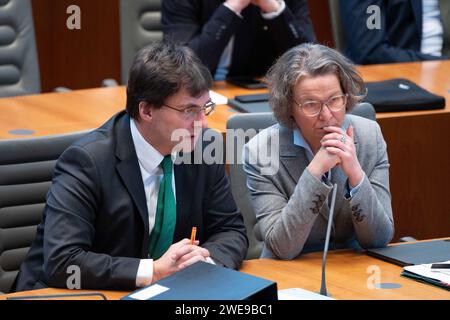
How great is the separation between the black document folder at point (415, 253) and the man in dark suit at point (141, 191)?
1.27 ft

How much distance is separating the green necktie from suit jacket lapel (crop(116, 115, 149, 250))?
0.06 metres

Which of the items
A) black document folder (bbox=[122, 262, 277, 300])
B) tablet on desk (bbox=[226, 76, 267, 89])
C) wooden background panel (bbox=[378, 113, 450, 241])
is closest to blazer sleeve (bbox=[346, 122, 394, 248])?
black document folder (bbox=[122, 262, 277, 300])

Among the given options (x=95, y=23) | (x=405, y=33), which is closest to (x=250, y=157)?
(x=405, y=33)

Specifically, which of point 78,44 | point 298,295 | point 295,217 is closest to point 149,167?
point 295,217

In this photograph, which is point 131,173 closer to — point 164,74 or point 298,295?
point 164,74

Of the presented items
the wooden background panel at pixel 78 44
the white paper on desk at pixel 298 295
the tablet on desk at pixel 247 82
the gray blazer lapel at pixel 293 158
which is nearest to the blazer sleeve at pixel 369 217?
the gray blazer lapel at pixel 293 158

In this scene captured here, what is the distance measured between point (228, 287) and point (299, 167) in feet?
2.72

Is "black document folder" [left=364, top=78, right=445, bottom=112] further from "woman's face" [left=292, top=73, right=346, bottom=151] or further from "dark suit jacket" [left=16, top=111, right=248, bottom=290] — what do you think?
"dark suit jacket" [left=16, top=111, right=248, bottom=290]

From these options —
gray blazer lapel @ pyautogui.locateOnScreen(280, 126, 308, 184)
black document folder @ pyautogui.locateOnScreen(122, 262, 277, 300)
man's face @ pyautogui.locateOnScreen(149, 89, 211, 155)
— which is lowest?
black document folder @ pyautogui.locateOnScreen(122, 262, 277, 300)

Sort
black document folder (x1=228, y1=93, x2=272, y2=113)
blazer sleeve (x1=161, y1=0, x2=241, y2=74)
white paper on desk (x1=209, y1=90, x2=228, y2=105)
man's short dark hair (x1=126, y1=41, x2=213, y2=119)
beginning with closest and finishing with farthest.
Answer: man's short dark hair (x1=126, y1=41, x2=213, y2=119)
black document folder (x1=228, y1=93, x2=272, y2=113)
white paper on desk (x1=209, y1=90, x2=228, y2=105)
blazer sleeve (x1=161, y1=0, x2=241, y2=74)

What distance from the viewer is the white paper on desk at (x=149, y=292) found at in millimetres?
1933

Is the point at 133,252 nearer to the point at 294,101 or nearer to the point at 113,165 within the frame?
the point at 113,165

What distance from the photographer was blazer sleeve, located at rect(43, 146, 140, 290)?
2.28 metres

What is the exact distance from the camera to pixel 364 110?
3.11 metres
